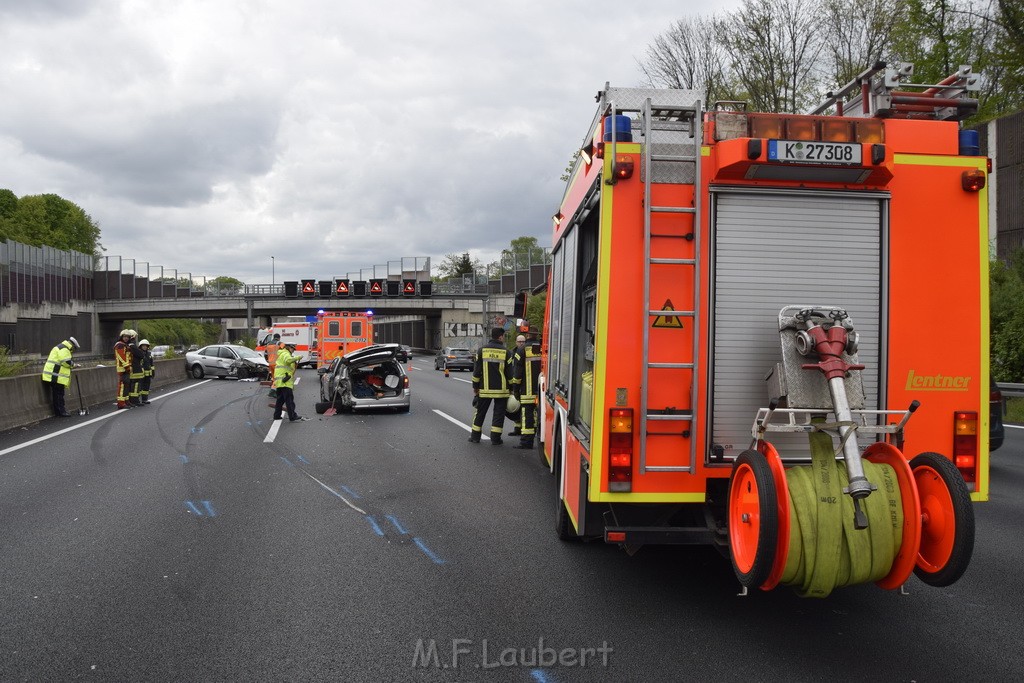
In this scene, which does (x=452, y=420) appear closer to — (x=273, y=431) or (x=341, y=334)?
(x=273, y=431)

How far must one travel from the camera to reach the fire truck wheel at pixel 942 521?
4.00 meters

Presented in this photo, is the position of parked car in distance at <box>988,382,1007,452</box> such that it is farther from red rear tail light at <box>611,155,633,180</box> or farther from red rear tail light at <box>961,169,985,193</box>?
red rear tail light at <box>611,155,633,180</box>

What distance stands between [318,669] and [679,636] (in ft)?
A: 6.39

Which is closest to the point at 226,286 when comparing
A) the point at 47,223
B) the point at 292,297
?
the point at 292,297

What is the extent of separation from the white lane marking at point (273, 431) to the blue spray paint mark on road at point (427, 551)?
7.12 metres

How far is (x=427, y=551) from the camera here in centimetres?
646

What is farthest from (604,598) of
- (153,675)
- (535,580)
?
(153,675)

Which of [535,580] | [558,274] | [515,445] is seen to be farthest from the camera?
[515,445]

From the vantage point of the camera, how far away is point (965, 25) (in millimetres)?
27578

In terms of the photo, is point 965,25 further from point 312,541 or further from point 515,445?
point 312,541

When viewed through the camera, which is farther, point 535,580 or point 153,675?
point 535,580

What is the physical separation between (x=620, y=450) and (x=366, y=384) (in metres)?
13.8

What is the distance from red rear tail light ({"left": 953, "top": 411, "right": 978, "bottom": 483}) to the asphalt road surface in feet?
2.98

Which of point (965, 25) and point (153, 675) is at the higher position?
point (965, 25)
